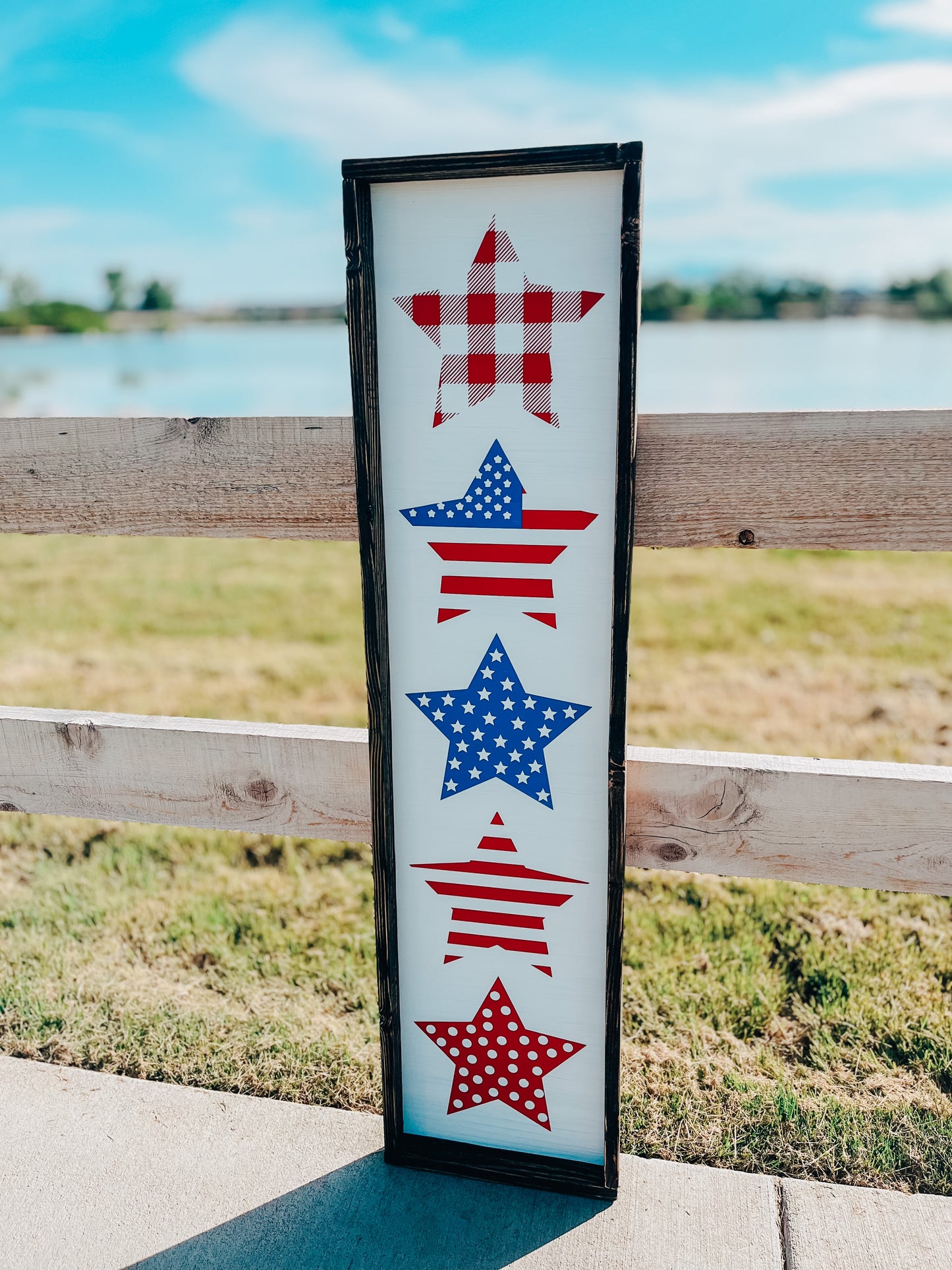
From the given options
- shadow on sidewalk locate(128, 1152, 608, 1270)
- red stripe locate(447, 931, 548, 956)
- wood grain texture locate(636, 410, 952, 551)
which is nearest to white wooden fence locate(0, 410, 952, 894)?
wood grain texture locate(636, 410, 952, 551)

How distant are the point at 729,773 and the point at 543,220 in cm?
108

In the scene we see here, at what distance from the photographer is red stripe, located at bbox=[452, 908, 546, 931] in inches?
73.6

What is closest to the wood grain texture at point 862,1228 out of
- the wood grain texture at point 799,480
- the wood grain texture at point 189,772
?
the wood grain texture at point 189,772

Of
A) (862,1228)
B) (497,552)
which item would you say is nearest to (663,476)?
(497,552)

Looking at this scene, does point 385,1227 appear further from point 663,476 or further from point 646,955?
point 663,476

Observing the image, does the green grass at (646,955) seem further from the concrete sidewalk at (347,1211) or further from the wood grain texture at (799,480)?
the wood grain texture at (799,480)

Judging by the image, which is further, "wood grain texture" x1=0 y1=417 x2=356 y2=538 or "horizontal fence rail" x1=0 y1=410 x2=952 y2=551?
"wood grain texture" x1=0 y1=417 x2=356 y2=538

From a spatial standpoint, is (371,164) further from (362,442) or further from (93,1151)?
(93,1151)

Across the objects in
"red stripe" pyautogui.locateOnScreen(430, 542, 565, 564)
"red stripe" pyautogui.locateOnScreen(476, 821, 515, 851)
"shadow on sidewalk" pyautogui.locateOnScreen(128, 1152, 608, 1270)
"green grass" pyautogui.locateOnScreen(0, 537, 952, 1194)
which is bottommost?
"shadow on sidewalk" pyautogui.locateOnScreen(128, 1152, 608, 1270)

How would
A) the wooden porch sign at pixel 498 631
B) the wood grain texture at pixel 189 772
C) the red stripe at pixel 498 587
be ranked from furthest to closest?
the wood grain texture at pixel 189 772 < the red stripe at pixel 498 587 < the wooden porch sign at pixel 498 631

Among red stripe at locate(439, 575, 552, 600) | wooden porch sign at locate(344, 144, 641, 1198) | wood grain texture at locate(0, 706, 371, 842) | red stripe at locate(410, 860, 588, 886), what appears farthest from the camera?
wood grain texture at locate(0, 706, 371, 842)

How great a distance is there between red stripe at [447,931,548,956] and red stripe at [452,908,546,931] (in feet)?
0.09

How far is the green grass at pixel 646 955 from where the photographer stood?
2111mm

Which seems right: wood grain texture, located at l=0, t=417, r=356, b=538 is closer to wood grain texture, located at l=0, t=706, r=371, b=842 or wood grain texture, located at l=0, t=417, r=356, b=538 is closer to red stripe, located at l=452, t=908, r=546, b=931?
wood grain texture, located at l=0, t=706, r=371, b=842
